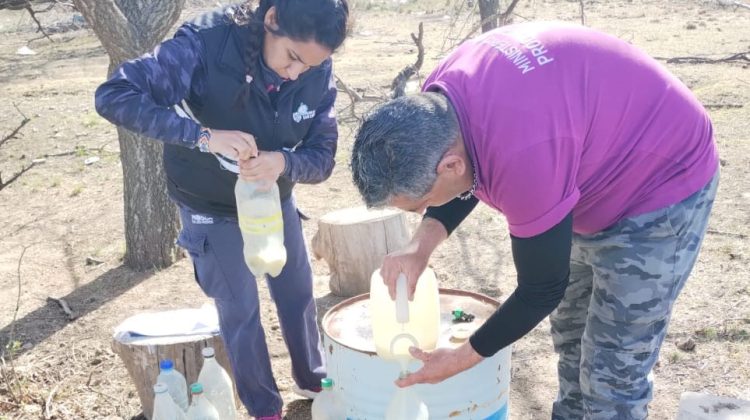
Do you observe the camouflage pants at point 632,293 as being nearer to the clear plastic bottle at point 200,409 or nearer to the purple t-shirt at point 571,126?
the purple t-shirt at point 571,126

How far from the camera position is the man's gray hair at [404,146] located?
5.73 ft

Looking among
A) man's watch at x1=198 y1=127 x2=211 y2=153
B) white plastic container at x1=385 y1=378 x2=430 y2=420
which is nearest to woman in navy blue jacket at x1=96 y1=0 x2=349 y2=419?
man's watch at x1=198 y1=127 x2=211 y2=153

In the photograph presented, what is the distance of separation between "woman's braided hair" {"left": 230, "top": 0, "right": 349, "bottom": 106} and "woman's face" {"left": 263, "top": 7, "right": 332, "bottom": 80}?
2 centimetres

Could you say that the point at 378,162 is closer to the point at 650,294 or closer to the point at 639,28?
the point at 650,294

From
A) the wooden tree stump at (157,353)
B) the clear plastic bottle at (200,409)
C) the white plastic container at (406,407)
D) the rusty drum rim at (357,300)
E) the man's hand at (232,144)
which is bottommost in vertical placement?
the wooden tree stump at (157,353)

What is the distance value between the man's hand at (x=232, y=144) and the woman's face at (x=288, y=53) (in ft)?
0.92

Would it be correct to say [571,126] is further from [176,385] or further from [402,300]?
[176,385]

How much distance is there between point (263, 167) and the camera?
7.90ft

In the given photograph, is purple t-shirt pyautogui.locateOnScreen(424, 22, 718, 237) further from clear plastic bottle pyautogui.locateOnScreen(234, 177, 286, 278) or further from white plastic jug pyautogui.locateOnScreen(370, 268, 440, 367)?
clear plastic bottle pyautogui.locateOnScreen(234, 177, 286, 278)

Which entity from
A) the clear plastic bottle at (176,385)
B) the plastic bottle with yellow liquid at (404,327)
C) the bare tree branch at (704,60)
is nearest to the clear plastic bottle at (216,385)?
the clear plastic bottle at (176,385)

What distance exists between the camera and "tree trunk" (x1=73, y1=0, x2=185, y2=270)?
13.5 feet

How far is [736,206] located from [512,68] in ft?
13.5

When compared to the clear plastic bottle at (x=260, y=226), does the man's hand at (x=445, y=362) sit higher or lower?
lower

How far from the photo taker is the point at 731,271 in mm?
4410
